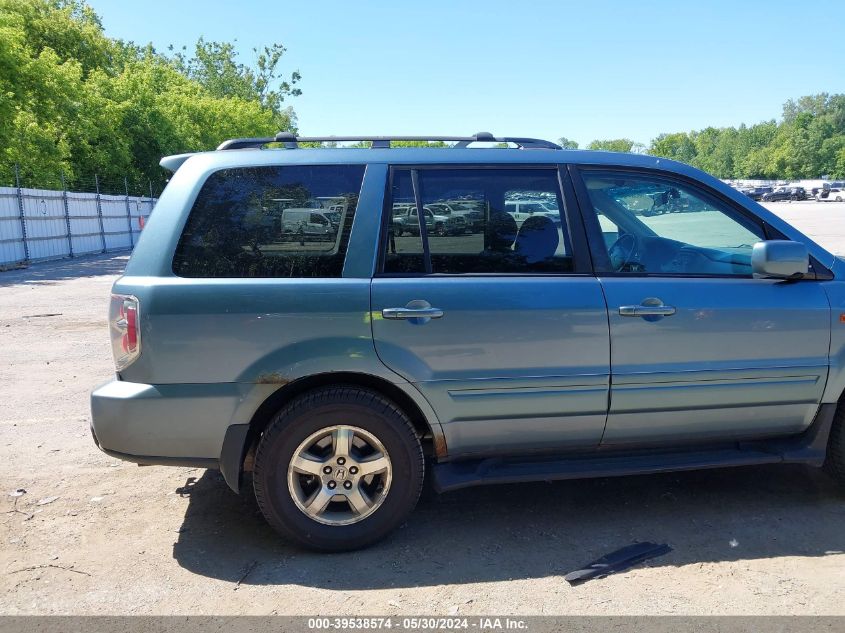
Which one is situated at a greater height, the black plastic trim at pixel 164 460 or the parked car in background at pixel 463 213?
the parked car in background at pixel 463 213

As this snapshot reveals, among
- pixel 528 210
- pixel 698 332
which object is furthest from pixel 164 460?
pixel 698 332

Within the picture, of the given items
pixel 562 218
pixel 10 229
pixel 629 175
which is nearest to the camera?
pixel 562 218

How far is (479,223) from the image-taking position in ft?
11.4

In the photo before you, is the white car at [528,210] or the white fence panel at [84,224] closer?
the white car at [528,210]

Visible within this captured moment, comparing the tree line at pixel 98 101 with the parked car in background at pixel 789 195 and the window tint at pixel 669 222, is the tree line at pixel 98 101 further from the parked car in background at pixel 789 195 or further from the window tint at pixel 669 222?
the parked car in background at pixel 789 195

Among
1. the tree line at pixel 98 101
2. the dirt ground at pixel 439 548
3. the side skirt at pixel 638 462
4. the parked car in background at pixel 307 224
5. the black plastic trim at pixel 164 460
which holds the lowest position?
the dirt ground at pixel 439 548

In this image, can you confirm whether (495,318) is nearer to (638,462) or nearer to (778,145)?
(638,462)

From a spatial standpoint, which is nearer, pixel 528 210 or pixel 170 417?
pixel 170 417

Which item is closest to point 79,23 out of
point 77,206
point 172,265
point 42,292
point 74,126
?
point 74,126

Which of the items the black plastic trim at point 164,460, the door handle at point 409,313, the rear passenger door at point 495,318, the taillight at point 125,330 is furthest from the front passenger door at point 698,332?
the taillight at point 125,330

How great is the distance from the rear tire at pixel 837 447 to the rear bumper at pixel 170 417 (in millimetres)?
3004

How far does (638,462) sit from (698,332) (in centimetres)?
72

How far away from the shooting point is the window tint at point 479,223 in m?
3.40

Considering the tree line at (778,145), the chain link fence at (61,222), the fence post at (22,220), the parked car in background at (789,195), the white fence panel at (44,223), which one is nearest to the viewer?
the chain link fence at (61,222)
